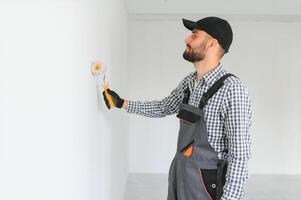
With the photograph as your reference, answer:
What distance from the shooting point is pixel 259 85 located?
530cm

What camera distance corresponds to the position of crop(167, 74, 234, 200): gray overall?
1.71 meters

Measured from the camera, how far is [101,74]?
6.66ft

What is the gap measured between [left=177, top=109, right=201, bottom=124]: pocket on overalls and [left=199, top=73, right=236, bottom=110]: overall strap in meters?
0.05

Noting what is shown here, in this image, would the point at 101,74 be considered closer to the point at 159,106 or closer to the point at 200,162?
the point at 159,106

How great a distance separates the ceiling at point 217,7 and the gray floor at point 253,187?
226 centimetres

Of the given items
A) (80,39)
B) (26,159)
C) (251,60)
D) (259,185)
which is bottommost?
(259,185)

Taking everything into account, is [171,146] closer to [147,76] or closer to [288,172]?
[147,76]

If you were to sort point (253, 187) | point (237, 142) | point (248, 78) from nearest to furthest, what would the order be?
point (237, 142) → point (253, 187) → point (248, 78)

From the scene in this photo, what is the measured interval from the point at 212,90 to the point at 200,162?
0.34 m

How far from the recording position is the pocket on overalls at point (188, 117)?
171cm

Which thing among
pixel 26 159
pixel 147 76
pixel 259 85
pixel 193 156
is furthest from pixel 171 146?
pixel 26 159

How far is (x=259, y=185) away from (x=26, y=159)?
14.2 ft

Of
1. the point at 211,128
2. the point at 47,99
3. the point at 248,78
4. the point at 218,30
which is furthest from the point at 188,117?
the point at 248,78

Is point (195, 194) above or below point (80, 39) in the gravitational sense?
below
